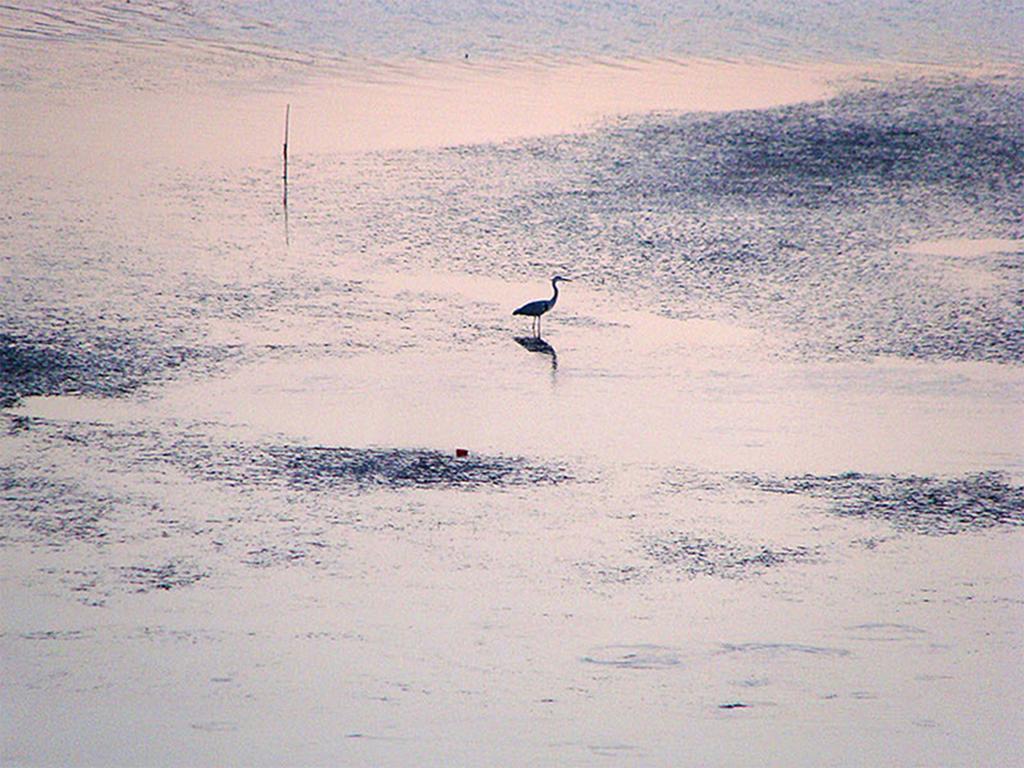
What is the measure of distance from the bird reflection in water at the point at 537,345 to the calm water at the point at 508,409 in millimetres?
20

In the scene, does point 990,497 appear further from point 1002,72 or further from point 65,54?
point 65,54

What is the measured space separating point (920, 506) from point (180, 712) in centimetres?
296

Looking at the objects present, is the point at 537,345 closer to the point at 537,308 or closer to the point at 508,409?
the point at 537,308

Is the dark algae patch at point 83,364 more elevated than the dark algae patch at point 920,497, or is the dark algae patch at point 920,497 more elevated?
the dark algae patch at point 83,364

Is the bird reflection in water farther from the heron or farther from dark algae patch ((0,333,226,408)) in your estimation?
dark algae patch ((0,333,226,408))

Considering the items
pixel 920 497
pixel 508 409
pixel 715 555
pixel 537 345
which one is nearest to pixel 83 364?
pixel 508 409

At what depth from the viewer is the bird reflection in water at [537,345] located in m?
7.23

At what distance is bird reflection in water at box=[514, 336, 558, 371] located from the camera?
7227mm

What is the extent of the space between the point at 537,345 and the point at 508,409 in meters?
0.87

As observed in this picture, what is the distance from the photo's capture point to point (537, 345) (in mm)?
7336

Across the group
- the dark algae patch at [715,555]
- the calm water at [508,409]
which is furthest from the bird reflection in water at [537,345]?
the dark algae patch at [715,555]

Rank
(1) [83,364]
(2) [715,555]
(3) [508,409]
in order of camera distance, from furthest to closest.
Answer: (1) [83,364], (3) [508,409], (2) [715,555]

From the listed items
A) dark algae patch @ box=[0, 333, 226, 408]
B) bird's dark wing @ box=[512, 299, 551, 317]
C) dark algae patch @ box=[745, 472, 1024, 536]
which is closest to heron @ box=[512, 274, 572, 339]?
bird's dark wing @ box=[512, 299, 551, 317]

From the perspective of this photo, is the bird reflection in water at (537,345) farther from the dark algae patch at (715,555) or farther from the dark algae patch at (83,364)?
the dark algae patch at (715,555)
